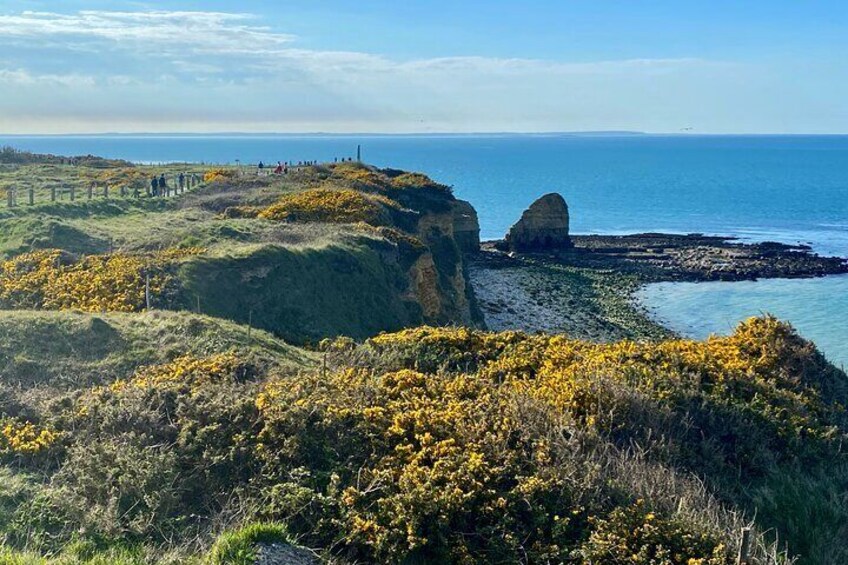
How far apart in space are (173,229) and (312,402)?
19821 mm

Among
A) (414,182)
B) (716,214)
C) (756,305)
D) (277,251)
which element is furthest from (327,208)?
(716,214)

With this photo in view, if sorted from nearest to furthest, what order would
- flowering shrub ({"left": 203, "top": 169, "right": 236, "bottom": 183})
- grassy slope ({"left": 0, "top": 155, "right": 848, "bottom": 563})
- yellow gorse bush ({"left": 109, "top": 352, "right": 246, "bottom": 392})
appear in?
grassy slope ({"left": 0, "top": 155, "right": 848, "bottom": 563})
yellow gorse bush ({"left": 109, "top": 352, "right": 246, "bottom": 392})
flowering shrub ({"left": 203, "top": 169, "right": 236, "bottom": 183})

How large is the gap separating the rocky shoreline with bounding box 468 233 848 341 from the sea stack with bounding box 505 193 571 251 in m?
1.08

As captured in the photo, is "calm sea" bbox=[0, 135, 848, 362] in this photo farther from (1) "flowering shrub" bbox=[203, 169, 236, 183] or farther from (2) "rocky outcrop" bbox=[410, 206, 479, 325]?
(1) "flowering shrub" bbox=[203, 169, 236, 183]

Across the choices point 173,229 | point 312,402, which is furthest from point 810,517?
point 173,229

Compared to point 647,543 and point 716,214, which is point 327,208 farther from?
point 716,214

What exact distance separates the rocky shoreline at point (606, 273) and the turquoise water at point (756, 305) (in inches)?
61.9

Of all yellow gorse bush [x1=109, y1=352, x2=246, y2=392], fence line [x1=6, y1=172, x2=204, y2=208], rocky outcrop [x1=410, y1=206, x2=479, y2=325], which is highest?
fence line [x1=6, y1=172, x2=204, y2=208]

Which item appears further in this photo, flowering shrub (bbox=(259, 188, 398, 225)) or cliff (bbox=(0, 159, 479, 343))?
flowering shrub (bbox=(259, 188, 398, 225))

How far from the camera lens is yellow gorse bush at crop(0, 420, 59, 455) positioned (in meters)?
10.3

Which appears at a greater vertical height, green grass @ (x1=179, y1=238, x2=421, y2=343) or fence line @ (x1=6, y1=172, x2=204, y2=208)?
fence line @ (x1=6, y1=172, x2=204, y2=208)

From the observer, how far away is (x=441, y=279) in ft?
131

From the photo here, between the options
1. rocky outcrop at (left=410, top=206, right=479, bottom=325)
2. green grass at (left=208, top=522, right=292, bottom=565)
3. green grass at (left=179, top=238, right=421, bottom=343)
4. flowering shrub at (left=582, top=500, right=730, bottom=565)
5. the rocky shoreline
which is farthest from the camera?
the rocky shoreline

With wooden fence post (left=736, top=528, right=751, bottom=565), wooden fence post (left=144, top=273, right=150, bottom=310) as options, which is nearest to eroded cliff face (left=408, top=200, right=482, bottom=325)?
Result: wooden fence post (left=144, top=273, right=150, bottom=310)
